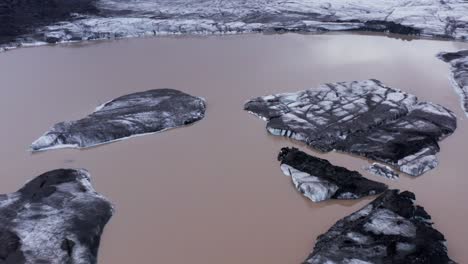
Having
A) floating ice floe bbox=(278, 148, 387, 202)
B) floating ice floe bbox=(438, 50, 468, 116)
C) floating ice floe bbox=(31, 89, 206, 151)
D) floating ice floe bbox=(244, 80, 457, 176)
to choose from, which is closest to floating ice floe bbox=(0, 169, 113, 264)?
floating ice floe bbox=(31, 89, 206, 151)

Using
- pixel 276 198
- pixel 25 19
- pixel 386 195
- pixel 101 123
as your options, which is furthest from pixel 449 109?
pixel 25 19

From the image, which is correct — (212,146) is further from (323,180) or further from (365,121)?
(365,121)

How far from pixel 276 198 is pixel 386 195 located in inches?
74.0

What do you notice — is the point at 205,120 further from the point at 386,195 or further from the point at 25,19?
the point at 25,19

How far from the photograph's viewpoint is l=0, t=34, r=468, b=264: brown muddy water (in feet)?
26.0

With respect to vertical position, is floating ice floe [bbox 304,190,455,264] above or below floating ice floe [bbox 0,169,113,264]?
above

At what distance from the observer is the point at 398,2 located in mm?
19516

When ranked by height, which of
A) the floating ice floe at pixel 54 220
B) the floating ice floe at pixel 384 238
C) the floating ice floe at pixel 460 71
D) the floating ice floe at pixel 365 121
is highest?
the floating ice floe at pixel 460 71

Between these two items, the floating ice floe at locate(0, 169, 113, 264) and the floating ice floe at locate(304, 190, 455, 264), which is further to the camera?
the floating ice floe at locate(0, 169, 113, 264)

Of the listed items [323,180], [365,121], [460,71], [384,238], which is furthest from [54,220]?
[460,71]

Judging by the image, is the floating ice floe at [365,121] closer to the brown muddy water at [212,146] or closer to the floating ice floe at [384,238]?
the brown muddy water at [212,146]

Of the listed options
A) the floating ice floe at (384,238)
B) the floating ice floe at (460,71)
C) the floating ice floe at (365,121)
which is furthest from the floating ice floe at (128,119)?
the floating ice floe at (460,71)

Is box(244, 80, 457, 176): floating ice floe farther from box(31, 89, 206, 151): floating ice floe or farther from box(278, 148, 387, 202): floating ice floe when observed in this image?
box(31, 89, 206, 151): floating ice floe

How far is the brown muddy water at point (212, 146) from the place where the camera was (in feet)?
26.0
